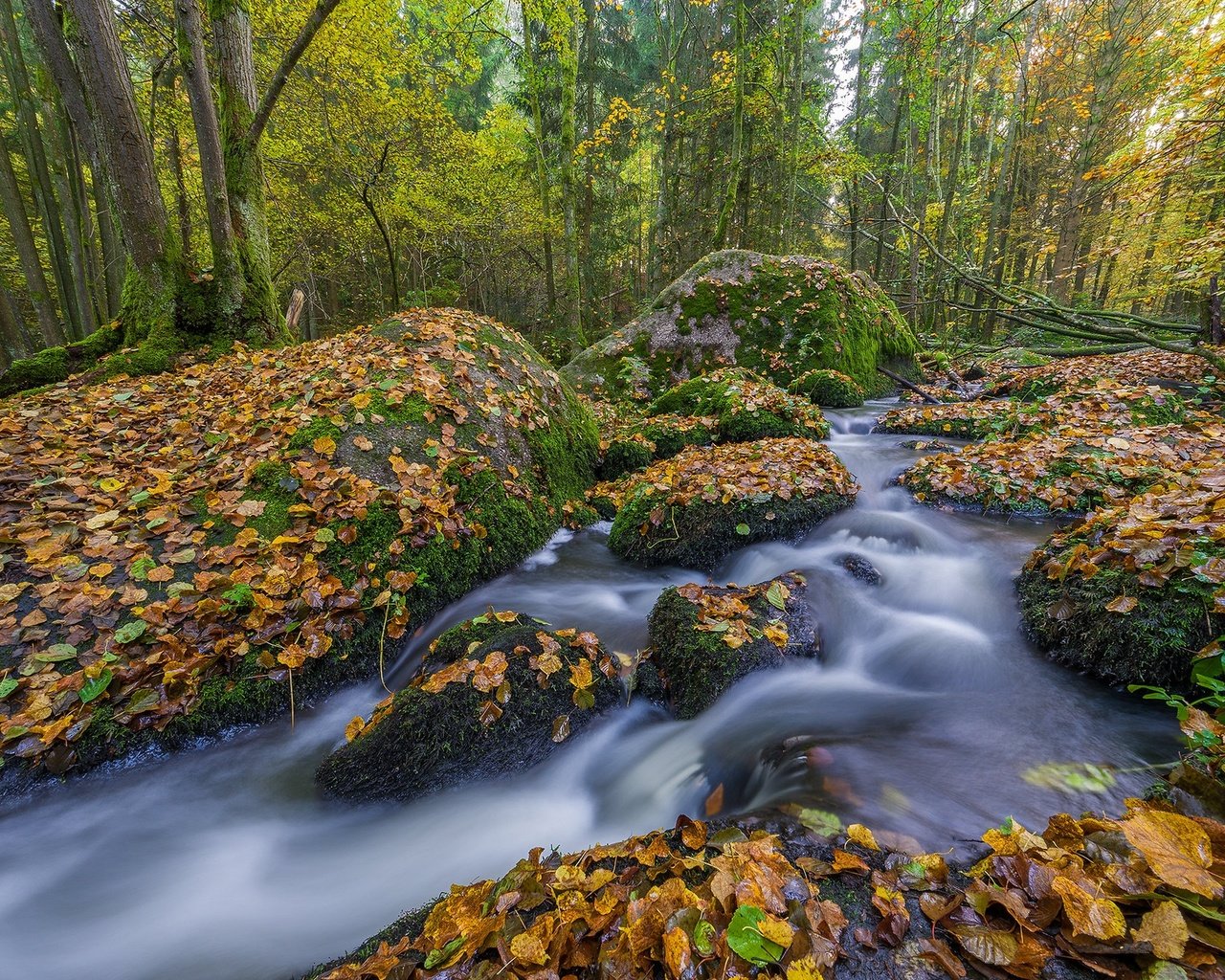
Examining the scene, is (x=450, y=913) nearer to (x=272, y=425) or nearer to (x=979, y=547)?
(x=272, y=425)

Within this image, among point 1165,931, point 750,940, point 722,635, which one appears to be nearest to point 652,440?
point 722,635

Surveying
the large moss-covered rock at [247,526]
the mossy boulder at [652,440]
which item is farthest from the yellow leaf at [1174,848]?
the mossy boulder at [652,440]

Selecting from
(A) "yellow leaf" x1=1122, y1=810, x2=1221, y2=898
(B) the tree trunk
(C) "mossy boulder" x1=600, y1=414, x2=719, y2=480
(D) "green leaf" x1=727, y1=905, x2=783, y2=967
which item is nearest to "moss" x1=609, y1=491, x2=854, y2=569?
(C) "mossy boulder" x1=600, y1=414, x2=719, y2=480

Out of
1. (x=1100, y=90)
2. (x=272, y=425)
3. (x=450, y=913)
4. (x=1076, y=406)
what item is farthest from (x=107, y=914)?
(x=1100, y=90)

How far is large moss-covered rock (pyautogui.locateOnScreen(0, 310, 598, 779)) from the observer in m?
2.98

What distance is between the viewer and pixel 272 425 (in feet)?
14.7

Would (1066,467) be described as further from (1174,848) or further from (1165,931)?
(1165,931)

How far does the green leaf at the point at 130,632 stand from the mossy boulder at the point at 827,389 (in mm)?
9064

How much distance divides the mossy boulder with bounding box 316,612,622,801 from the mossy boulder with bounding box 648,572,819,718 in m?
0.45

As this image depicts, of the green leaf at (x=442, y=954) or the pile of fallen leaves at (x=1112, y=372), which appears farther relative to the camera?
the pile of fallen leaves at (x=1112, y=372)

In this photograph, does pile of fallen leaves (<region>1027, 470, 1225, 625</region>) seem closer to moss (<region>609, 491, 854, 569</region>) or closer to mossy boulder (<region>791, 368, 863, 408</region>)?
moss (<region>609, 491, 854, 569</region>)

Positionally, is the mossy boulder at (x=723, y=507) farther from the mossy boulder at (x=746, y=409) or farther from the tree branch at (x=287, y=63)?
the tree branch at (x=287, y=63)

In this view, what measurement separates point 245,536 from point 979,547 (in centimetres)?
557

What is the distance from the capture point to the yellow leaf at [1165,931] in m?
1.20
